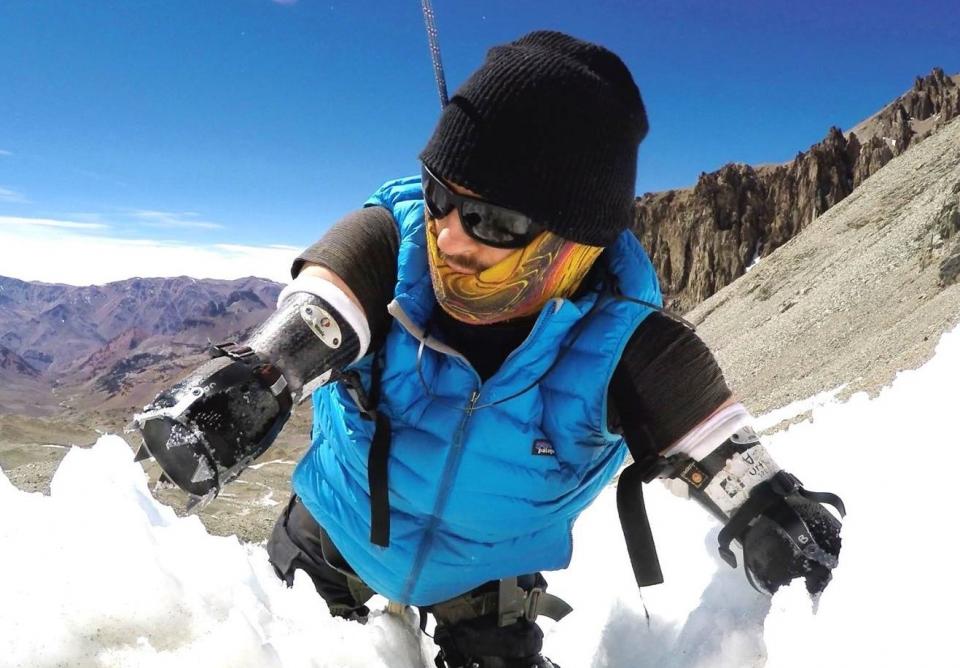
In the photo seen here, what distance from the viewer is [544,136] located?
88.0 inches

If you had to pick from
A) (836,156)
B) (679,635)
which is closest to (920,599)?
(679,635)

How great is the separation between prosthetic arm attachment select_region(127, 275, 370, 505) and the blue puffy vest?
24 centimetres

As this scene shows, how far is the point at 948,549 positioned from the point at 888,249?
20726mm

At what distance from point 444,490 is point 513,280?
0.86 m

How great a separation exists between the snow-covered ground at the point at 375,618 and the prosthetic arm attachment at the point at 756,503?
15 cm

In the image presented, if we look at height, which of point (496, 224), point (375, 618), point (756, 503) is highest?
point (496, 224)

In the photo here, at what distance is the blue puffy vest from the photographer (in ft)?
7.85

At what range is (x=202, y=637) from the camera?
166cm

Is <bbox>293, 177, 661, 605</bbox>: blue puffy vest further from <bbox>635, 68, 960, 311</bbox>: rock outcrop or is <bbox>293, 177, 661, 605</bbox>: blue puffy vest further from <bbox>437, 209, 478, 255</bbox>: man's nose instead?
<bbox>635, 68, 960, 311</bbox>: rock outcrop

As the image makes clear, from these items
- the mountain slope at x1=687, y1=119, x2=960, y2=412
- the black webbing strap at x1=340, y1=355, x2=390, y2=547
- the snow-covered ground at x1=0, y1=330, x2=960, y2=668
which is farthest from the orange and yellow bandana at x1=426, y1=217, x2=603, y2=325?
the mountain slope at x1=687, y1=119, x2=960, y2=412

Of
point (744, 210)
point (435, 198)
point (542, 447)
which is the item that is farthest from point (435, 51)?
point (744, 210)

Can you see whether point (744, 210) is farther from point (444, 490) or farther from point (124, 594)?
point (124, 594)

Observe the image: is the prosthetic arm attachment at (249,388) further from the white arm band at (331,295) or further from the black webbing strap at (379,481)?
the black webbing strap at (379,481)

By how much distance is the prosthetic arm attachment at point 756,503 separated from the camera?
2.12 meters
